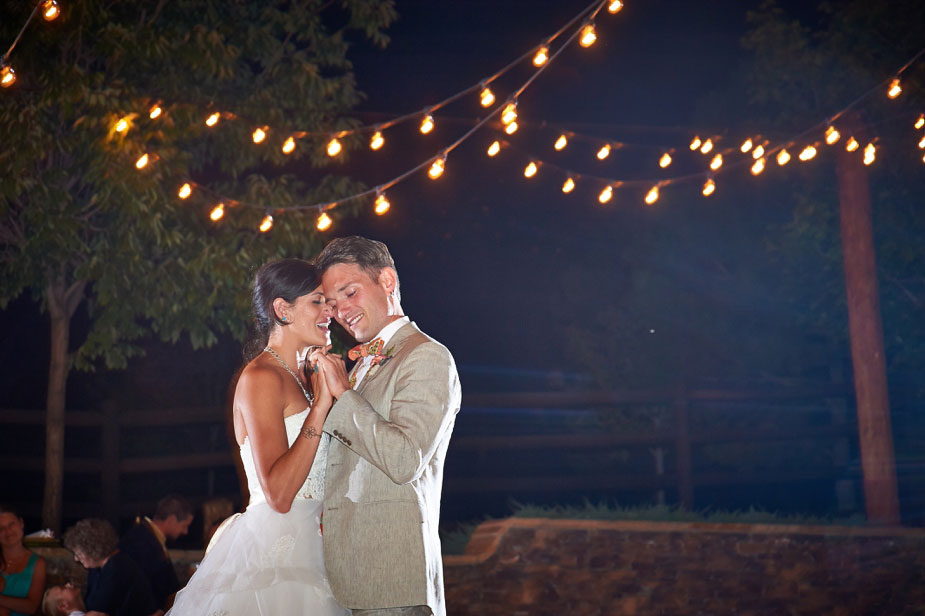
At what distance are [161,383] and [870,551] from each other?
854 cm

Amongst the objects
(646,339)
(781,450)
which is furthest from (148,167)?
(781,450)

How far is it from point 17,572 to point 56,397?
2.91m

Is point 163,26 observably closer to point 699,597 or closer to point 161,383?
point 161,383

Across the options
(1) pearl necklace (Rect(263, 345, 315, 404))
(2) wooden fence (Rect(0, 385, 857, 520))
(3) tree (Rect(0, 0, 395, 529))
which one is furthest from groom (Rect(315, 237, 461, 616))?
(2) wooden fence (Rect(0, 385, 857, 520))

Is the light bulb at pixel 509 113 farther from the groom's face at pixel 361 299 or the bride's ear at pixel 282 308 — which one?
the groom's face at pixel 361 299

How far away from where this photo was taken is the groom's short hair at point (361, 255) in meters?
3.19

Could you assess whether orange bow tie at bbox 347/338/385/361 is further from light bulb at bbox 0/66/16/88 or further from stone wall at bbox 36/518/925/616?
stone wall at bbox 36/518/925/616

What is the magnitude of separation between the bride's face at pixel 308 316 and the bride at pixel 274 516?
9 centimetres

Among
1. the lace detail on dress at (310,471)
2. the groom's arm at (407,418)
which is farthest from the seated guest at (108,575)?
the groom's arm at (407,418)

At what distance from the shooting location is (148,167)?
7.76m

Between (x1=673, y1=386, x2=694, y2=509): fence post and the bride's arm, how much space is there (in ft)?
26.9

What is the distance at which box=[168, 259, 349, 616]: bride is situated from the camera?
121 inches

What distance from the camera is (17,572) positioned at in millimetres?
6066

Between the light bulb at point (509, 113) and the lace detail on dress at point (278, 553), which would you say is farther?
the light bulb at point (509, 113)
